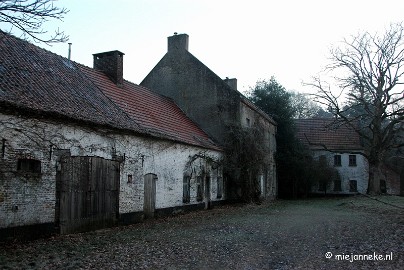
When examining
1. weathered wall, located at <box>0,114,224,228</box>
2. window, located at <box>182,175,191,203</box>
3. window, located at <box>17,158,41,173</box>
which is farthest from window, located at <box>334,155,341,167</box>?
window, located at <box>17,158,41,173</box>

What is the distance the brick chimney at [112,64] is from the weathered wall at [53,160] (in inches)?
201

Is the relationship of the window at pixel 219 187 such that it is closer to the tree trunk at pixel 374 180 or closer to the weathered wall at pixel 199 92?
the weathered wall at pixel 199 92

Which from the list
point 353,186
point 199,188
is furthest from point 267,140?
point 353,186

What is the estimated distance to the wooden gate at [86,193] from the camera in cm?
1253

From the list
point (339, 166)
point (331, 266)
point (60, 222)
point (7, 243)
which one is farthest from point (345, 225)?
point (339, 166)

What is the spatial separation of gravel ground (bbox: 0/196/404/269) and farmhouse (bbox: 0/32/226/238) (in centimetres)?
96

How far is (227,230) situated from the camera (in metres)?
13.6

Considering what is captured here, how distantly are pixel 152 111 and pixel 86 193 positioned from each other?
8.53 m

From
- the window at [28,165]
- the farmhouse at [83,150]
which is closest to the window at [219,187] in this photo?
the farmhouse at [83,150]

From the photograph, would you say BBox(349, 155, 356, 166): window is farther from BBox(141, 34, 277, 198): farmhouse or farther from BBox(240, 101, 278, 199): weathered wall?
BBox(141, 34, 277, 198): farmhouse

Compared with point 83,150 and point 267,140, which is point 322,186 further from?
point 83,150

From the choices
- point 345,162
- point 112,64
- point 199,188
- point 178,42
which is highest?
point 178,42

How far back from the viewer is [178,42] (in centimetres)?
2689

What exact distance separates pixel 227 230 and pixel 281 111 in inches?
909
